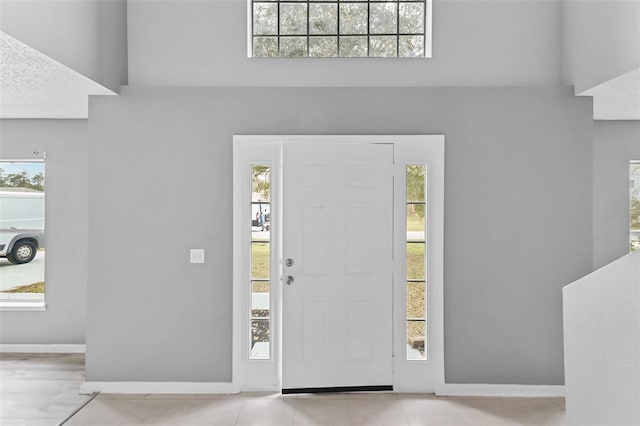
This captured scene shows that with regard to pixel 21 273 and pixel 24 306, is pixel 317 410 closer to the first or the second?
pixel 24 306

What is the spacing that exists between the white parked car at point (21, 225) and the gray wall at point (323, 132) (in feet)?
4.63

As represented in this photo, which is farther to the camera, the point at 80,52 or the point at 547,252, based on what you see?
the point at 547,252

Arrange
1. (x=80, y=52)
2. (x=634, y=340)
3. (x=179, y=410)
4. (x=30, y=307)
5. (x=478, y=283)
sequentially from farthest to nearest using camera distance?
1. (x=30, y=307)
2. (x=478, y=283)
3. (x=179, y=410)
4. (x=80, y=52)
5. (x=634, y=340)

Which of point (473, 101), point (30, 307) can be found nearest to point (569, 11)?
point (473, 101)

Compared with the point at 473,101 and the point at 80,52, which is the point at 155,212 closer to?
the point at 80,52

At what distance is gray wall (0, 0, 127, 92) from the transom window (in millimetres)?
1050

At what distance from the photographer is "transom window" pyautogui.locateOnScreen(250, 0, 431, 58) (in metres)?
4.04

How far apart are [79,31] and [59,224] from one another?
7.34 ft

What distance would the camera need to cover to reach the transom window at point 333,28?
4.04 metres

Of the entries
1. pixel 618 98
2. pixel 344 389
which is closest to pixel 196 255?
pixel 344 389

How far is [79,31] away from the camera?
3.23m

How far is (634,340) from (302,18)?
3429mm

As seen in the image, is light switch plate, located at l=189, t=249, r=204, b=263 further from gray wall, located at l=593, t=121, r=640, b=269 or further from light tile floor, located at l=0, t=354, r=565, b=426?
gray wall, located at l=593, t=121, r=640, b=269

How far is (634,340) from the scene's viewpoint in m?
1.49
